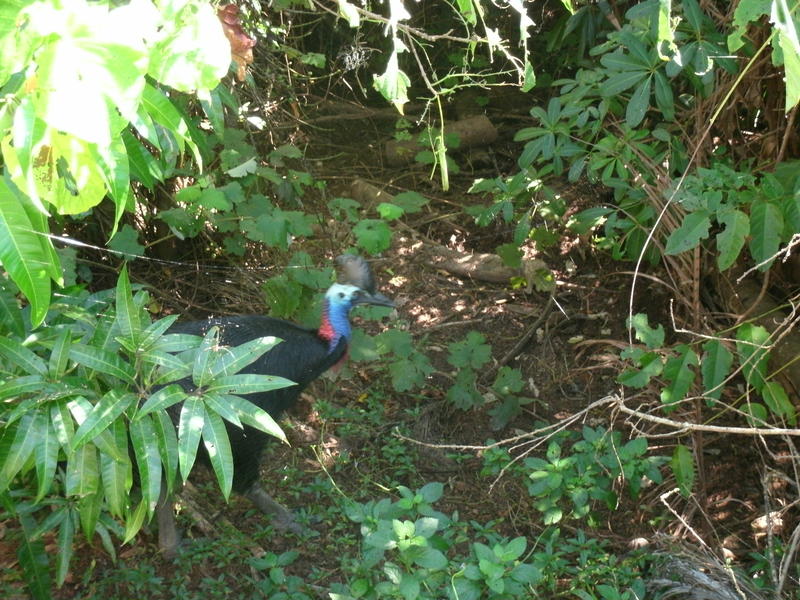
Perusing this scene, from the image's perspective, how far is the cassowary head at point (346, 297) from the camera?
12.0 feet

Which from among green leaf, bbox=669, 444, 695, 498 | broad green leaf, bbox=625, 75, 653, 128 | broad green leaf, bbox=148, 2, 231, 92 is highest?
broad green leaf, bbox=148, 2, 231, 92

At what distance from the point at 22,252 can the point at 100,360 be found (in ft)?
2.72

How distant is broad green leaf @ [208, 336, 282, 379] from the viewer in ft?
7.21

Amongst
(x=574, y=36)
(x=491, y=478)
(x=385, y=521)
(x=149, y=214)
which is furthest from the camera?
(x=574, y=36)

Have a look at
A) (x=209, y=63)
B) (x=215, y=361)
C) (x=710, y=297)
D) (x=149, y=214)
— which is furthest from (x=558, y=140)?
(x=209, y=63)

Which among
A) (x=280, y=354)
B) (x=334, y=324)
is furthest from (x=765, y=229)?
(x=280, y=354)

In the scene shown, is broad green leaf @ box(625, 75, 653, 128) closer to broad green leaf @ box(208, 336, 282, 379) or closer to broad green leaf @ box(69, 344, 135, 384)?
broad green leaf @ box(208, 336, 282, 379)

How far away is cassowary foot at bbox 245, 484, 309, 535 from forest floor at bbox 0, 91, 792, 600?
0.05 meters

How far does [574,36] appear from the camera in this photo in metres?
5.34

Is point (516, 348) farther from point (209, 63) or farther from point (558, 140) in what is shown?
point (209, 63)

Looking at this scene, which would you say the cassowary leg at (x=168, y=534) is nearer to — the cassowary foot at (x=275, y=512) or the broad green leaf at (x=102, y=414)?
the cassowary foot at (x=275, y=512)

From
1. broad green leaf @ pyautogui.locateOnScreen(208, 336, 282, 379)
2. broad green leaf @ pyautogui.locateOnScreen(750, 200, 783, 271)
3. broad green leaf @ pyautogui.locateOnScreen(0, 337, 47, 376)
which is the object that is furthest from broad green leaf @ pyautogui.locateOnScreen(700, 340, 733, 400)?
broad green leaf @ pyautogui.locateOnScreen(0, 337, 47, 376)

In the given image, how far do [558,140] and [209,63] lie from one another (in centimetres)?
319

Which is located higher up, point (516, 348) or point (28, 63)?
point (28, 63)
